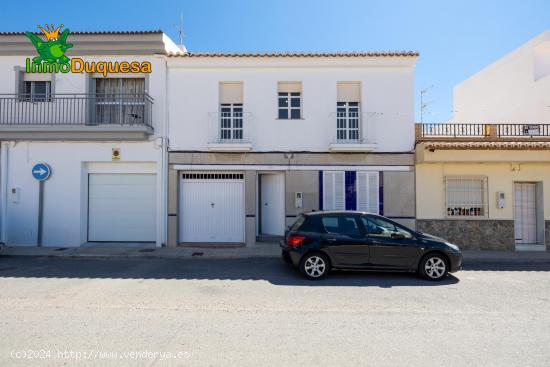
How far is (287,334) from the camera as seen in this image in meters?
3.89

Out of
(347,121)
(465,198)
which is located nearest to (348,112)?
(347,121)

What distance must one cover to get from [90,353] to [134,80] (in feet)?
31.1

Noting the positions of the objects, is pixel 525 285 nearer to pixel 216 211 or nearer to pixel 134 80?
pixel 216 211

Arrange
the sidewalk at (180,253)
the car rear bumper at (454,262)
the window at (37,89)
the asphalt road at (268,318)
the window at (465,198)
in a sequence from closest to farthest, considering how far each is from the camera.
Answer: the asphalt road at (268,318), the car rear bumper at (454,262), the sidewalk at (180,253), the window at (465,198), the window at (37,89)

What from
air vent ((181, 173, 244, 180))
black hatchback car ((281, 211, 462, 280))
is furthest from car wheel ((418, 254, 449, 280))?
air vent ((181, 173, 244, 180))

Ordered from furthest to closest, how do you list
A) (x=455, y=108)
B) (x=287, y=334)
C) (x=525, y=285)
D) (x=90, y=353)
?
(x=455, y=108), (x=525, y=285), (x=287, y=334), (x=90, y=353)

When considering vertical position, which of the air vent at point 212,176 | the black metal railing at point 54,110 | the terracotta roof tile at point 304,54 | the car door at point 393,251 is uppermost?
the terracotta roof tile at point 304,54

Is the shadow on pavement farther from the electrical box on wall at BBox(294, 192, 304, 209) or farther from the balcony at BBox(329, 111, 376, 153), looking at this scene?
the balcony at BBox(329, 111, 376, 153)

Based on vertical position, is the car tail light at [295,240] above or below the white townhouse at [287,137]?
below

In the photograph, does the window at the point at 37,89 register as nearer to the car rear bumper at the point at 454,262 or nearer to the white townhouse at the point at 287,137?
the white townhouse at the point at 287,137

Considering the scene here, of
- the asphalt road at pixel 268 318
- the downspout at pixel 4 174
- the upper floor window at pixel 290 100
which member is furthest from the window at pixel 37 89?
the upper floor window at pixel 290 100

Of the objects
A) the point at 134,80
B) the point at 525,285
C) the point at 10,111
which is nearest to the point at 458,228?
the point at 525,285

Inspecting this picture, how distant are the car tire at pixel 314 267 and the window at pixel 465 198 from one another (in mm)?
6044

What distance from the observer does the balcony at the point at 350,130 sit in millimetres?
10180
